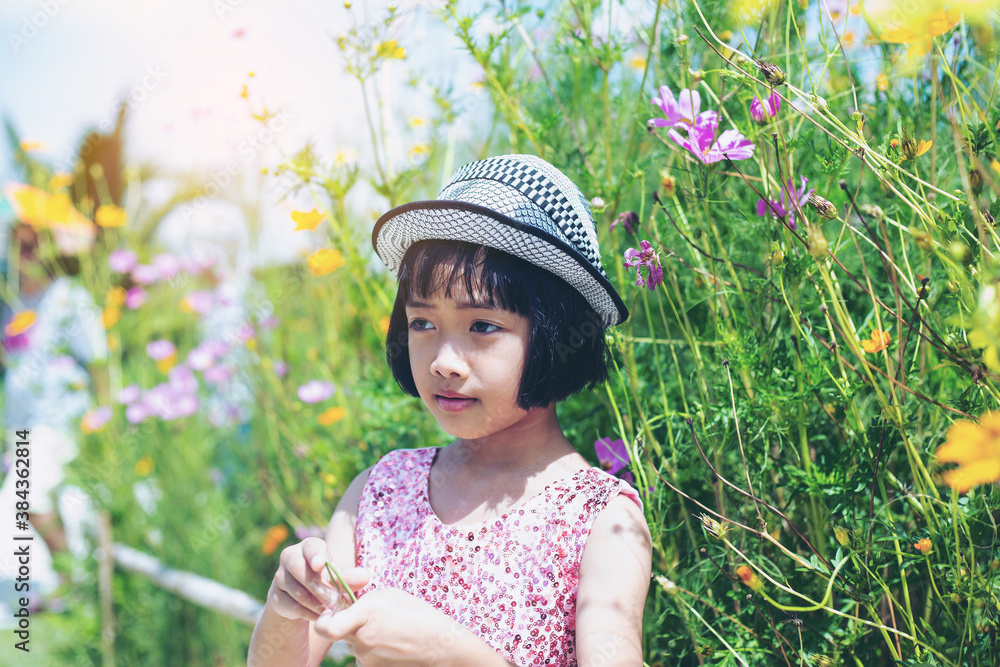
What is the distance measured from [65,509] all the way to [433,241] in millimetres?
2319

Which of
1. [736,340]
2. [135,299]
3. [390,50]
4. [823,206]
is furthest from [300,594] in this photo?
[135,299]

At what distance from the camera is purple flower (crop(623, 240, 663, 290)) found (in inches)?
32.9

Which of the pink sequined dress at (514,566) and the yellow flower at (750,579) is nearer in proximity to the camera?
the yellow flower at (750,579)

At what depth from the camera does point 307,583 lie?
0.78m

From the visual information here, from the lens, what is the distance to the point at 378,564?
99cm

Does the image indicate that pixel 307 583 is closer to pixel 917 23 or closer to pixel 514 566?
pixel 514 566

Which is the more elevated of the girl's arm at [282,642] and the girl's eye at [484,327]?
the girl's eye at [484,327]

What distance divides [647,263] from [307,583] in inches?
21.5

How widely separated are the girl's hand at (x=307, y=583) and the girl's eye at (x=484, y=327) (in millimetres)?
313

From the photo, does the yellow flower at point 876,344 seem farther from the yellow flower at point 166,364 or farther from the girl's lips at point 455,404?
the yellow flower at point 166,364

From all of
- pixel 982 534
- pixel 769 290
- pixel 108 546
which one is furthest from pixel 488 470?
pixel 108 546

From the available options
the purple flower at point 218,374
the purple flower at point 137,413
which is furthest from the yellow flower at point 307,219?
the purple flower at point 137,413

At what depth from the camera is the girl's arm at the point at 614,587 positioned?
0.79 metres

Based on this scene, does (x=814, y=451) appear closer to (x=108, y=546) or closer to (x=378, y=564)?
(x=378, y=564)
